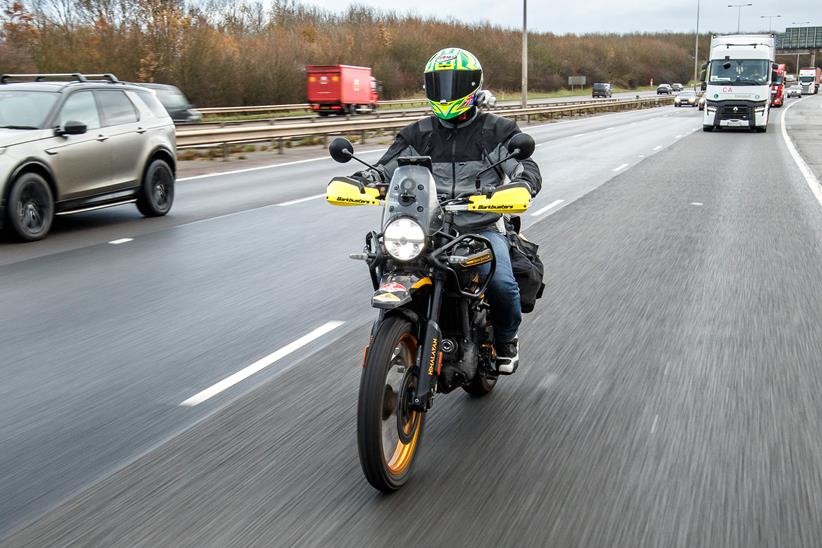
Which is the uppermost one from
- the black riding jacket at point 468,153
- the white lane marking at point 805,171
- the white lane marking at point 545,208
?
the black riding jacket at point 468,153

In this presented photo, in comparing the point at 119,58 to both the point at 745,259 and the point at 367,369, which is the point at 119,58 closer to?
the point at 745,259

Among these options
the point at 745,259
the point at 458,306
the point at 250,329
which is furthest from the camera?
the point at 745,259

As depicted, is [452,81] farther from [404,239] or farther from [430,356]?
[430,356]

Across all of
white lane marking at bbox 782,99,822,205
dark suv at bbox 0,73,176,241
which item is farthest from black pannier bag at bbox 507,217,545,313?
white lane marking at bbox 782,99,822,205

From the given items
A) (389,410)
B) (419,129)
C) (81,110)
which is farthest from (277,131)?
(389,410)

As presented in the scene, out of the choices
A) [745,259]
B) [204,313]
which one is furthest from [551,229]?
[204,313]

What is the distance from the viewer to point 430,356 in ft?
13.0

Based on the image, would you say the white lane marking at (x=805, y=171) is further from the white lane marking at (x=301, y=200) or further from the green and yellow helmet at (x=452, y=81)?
the green and yellow helmet at (x=452, y=81)

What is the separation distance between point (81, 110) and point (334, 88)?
122ft

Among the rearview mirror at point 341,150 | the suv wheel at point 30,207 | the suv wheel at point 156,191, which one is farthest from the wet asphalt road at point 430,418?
the suv wheel at point 156,191

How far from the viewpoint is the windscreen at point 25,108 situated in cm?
1100

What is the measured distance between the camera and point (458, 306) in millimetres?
4328

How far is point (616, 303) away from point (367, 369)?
4.27 meters

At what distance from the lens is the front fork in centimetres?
394
